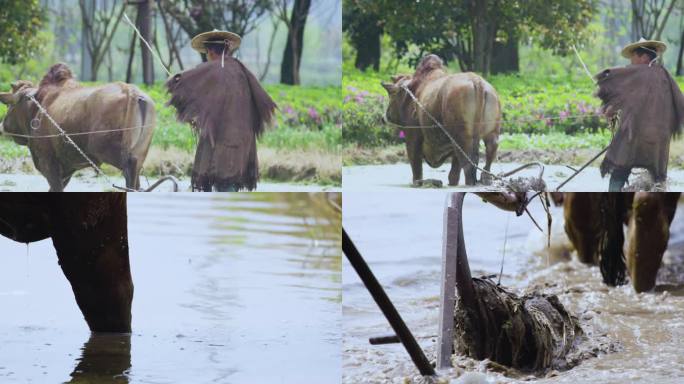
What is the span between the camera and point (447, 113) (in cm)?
883

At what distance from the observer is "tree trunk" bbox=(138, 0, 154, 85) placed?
862 cm

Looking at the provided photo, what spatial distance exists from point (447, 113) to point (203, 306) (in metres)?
2.28

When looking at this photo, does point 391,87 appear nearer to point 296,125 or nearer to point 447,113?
point 447,113

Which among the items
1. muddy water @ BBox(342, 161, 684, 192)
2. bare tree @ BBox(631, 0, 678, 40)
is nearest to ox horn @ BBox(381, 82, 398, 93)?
muddy water @ BBox(342, 161, 684, 192)

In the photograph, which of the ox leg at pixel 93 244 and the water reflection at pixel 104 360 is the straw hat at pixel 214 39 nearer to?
the ox leg at pixel 93 244

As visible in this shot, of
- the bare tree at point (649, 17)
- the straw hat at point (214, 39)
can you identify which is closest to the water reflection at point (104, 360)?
the straw hat at point (214, 39)

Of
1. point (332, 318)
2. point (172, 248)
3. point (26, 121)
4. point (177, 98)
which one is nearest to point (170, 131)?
point (177, 98)

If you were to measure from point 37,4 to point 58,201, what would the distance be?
Result: 191 cm

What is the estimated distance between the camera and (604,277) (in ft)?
31.7

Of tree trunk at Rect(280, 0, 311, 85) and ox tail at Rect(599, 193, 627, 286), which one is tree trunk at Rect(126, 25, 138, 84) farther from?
ox tail at Rect(599, 193, 627, 286)

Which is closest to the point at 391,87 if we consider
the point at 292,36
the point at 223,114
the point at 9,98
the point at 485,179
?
the point at 292,36

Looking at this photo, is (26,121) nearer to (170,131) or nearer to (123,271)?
(170,131)

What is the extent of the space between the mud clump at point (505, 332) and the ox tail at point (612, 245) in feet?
8.79

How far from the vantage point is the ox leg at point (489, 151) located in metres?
8.80
